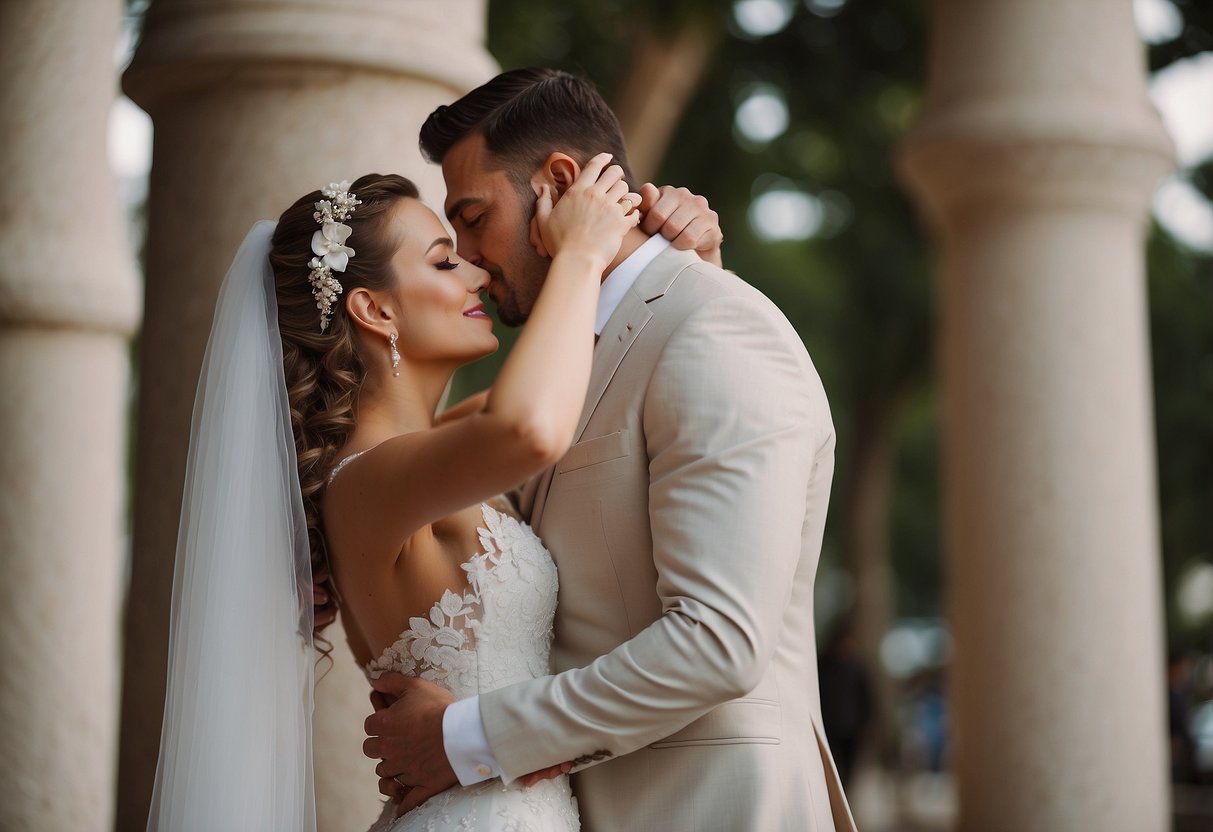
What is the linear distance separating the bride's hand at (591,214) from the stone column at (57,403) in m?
5.04

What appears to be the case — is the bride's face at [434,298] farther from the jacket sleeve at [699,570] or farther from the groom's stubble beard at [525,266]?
the jacket sleeve at [699,570]

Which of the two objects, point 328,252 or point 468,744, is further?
point 328,252

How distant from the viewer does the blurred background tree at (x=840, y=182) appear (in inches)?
435

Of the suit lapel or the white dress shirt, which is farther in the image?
the suit lapel

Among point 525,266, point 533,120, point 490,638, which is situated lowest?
point 490,638

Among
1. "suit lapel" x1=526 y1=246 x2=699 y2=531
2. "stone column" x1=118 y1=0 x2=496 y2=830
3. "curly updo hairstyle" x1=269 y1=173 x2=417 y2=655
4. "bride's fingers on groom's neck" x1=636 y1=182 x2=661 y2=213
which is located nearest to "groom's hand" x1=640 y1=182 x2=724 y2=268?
"bride's fingers on groom's neck" x1=636 y1=182 x2=661 y2=213

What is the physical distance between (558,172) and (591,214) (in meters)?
0.41

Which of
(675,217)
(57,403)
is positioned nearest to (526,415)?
(675,217)

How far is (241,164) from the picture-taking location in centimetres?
427

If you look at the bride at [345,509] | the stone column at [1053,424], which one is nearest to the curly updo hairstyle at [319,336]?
the bride at [345,509]

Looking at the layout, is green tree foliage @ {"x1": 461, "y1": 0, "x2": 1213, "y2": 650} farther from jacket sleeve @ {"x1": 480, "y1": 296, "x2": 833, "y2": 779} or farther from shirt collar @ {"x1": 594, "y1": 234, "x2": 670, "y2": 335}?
jacket sleeve @ {"x1": 480, "y1": 296, "x2": 833, "y2": 779}

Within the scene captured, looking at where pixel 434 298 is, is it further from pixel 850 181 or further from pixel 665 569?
pixel 850 181

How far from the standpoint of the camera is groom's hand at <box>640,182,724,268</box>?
3625 mm

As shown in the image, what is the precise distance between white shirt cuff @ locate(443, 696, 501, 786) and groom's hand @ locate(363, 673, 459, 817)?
3 cm
